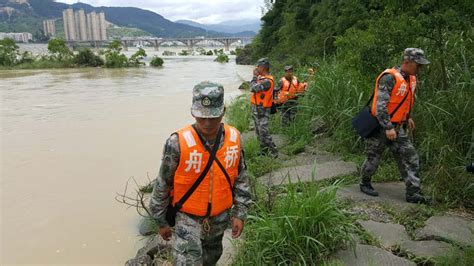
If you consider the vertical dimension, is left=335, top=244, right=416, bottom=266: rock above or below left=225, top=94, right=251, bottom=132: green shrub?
above

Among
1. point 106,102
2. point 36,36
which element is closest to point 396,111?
point 106,102

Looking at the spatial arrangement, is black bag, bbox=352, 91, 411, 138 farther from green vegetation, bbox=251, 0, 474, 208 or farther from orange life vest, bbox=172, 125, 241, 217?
orange life vest, bbox=172, 125, 241, 217

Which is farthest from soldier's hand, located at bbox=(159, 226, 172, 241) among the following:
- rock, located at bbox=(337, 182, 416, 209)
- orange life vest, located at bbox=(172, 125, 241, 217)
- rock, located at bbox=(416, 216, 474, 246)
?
rock, located at bbox=(337, 182, 416, 209)

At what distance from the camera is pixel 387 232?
3650mm

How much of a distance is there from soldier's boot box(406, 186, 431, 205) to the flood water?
317 cm

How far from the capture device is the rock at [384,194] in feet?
14.2

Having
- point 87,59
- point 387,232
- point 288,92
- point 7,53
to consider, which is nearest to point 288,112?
point 288,92

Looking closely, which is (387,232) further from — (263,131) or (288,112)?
(288,112)

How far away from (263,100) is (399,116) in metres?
2.75

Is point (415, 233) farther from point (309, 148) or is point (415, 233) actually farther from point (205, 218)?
point (309, 148)

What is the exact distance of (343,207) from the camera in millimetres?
3963

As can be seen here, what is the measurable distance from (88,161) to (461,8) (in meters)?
7.38

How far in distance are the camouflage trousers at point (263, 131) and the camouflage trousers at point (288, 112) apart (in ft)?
5.27

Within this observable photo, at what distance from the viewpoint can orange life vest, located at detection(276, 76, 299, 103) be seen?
8.24 metres
